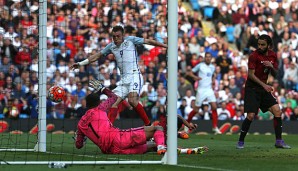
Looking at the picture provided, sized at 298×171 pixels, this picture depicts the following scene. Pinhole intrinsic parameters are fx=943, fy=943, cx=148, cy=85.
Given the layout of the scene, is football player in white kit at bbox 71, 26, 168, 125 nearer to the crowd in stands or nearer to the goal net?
the crowd in stands

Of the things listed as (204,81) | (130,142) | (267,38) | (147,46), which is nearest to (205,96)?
(204,81)

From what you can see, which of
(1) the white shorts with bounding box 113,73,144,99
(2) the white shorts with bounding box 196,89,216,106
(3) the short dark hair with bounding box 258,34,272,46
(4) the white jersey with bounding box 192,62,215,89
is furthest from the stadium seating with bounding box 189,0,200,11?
(3) the short dark hair with bounding box 258,34,272,46

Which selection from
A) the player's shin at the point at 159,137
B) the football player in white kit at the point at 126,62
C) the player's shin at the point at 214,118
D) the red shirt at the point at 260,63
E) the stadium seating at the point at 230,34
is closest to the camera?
the player's shin at the point at 159,137

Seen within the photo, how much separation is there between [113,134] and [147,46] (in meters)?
12.3

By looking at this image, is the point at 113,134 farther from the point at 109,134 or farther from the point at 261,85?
the point at 261,85

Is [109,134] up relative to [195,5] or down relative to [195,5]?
down

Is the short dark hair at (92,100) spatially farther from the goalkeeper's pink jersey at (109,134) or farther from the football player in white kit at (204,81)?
the football player in white kit at (204,81)

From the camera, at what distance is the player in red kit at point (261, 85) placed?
16.9 meters

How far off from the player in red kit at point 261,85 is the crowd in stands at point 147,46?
3250 mm

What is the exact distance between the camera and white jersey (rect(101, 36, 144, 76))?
1781 centimetres

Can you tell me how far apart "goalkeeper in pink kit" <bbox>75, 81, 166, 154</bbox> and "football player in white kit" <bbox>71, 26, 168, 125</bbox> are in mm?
3273

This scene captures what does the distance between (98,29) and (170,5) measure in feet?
45.5

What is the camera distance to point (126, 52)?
18125 mm

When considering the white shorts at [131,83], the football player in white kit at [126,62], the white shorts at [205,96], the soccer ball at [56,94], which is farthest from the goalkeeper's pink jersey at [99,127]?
the white shorts at [205,96]
